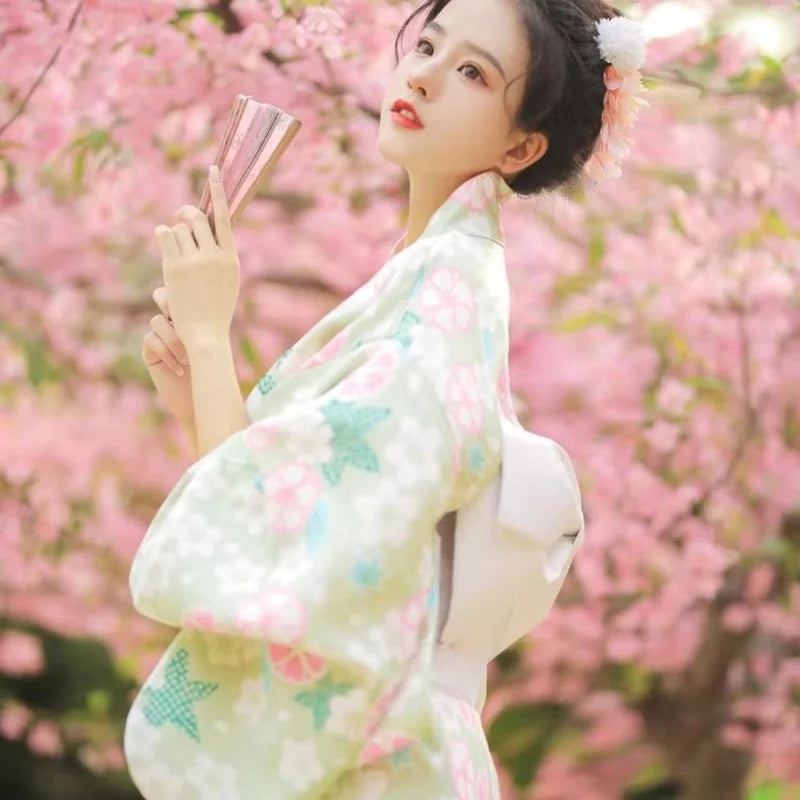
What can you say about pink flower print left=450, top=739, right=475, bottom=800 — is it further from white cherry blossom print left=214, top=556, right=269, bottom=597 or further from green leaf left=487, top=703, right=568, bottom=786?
green leaf left=487, top=703, right=568, bottom=786

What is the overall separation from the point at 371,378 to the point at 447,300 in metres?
0.12

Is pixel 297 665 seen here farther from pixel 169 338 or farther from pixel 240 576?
pixel 169 338

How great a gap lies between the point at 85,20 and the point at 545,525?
1581 mm

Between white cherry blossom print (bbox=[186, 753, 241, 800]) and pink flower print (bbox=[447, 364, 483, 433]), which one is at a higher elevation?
pink flower print (bbox=[447, 364, 483, 433])

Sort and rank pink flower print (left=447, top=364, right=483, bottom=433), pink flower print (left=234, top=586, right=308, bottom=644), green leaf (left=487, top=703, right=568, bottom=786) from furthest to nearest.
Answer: green leaf (left=487, top=703, right=568, bottom=786) → pink flower print (left=447, top=364, right=483, bottom=433) → pink flower print (left=234, top=586, right=308, bottom=644)

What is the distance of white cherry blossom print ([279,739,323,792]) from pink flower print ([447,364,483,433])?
0.33 meters

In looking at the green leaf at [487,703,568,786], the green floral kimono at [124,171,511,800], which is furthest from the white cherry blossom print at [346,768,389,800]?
the green leaf at [487,703,568,786]

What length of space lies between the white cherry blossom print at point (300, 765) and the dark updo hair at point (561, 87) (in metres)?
0.67

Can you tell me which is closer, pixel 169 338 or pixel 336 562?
pixel 336 562

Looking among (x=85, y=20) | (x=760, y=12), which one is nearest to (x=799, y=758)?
(x=760, y=12)

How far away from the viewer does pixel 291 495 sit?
4.46 feet

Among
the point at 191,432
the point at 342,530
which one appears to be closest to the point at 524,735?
the point at 191,432

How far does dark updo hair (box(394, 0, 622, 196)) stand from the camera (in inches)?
60.8

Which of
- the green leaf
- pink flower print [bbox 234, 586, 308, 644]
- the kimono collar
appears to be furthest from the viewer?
the green leaf
